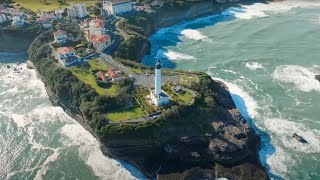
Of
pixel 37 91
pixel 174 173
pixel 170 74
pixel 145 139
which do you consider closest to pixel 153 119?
pixel 145 139

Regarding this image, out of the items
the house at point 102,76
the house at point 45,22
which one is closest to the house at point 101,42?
the house at point 102,76

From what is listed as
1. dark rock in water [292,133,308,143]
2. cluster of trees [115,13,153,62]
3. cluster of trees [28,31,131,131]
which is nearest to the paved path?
cluster of trees [28,31,131,131]


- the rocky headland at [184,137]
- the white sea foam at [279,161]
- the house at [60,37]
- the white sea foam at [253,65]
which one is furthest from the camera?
the house at [60,37]

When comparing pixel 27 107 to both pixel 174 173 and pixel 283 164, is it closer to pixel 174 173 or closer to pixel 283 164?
pixel 174 173

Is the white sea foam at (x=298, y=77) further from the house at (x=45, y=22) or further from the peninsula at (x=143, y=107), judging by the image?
the house at (x=45, y=22)

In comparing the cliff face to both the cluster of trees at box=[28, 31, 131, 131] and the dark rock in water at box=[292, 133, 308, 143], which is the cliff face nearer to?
the cluster of trees at box=[28, 31, 131, 131]

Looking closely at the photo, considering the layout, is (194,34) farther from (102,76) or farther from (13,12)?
(13,12)

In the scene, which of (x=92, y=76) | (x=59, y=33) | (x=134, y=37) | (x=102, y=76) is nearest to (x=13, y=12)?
(x=59, y=33)
